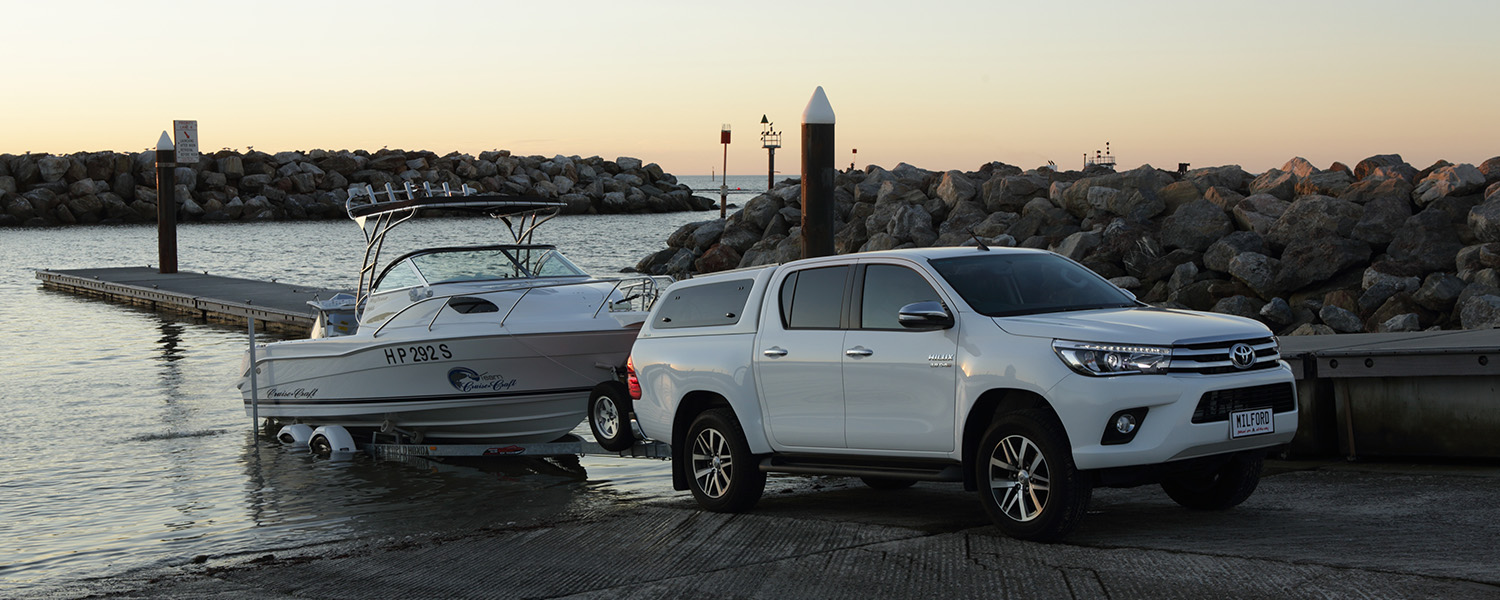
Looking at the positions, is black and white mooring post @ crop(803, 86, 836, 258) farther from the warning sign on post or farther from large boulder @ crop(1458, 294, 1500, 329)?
the warning sign on post

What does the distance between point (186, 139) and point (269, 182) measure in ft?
205

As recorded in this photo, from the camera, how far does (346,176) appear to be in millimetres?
103562

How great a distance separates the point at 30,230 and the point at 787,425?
88.7 metres

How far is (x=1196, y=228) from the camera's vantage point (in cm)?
2623

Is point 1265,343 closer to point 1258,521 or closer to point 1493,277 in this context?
point 1258,521

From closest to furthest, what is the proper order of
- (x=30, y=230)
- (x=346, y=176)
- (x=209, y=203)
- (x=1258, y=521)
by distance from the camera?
(x=1258, y=521), (x=30, y=230), (x=209, y=203), (x=346, y=176)

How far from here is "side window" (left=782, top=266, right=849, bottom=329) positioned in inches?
359

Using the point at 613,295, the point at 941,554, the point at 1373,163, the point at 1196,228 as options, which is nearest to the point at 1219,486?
the point at 941,554

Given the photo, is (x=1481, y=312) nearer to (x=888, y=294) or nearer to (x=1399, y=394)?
(x=1399, y=394)

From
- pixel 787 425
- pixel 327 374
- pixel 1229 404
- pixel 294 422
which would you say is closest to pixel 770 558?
pixel 787 425

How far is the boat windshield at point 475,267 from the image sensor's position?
1458cm

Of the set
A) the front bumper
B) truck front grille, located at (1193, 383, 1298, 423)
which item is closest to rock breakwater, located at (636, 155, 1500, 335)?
truck front grille, located at (1193, 383, 1298, 423)

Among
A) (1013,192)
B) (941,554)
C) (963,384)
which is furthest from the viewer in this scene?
(1013,192)

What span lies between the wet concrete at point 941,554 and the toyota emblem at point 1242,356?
0.99 m
